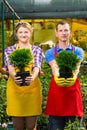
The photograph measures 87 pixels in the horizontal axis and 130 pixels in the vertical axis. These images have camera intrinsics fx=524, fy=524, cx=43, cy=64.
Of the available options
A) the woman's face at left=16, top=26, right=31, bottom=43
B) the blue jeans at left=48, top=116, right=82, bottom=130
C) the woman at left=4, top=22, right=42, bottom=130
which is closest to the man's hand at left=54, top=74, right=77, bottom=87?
the woman at left=4, top=22, right=42, bottom=130

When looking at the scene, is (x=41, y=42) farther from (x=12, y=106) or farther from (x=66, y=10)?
(x=12, y=106)

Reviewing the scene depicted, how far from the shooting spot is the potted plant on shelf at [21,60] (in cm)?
439

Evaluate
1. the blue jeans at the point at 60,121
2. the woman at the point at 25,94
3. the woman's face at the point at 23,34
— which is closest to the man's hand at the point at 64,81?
the woman at the point at 25,94

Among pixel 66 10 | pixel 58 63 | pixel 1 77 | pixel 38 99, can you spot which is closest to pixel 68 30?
pixel 58 63

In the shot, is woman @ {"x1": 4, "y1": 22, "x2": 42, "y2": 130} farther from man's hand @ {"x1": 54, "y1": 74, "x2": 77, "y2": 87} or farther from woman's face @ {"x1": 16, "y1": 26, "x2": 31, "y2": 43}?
man's hand @ {"x1": 54, "y1": 74, "x2": 77, "y2": 87}

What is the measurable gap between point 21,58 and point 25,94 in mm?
359

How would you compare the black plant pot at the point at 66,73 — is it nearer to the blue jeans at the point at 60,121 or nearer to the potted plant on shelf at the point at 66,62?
the potted plant on shelf at the point at 66,62

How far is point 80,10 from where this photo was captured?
11.4 meters

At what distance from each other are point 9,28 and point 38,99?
8.80 metres

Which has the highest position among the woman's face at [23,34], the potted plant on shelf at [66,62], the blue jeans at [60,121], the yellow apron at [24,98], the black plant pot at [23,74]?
the woman's face at [23,34]

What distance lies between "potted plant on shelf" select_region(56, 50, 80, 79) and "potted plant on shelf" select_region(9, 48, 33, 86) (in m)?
0.27

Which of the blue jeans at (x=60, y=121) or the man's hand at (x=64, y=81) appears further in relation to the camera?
the blue jeans at (x=60, y=121)

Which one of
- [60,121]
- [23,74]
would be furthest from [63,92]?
[23,74]

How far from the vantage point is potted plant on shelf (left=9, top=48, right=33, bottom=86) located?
439cm
